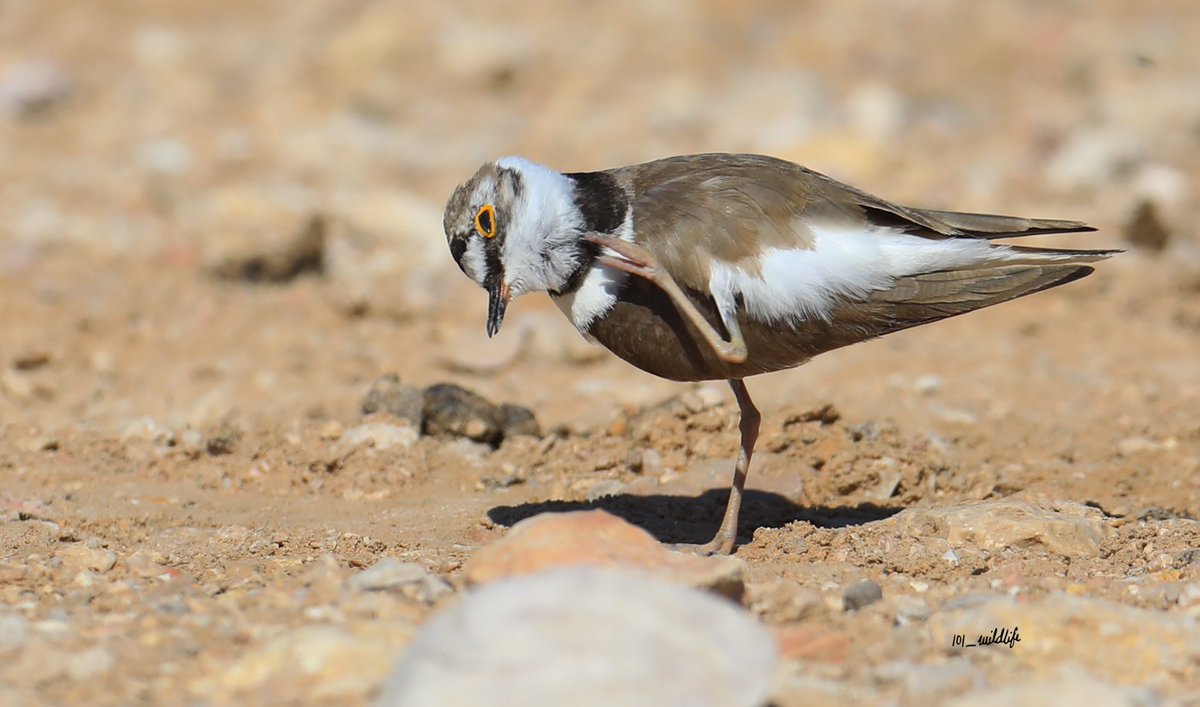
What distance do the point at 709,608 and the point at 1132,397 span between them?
4984 millimetres

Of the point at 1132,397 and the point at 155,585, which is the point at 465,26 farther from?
the point at 155,585

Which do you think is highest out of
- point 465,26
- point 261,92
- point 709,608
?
point 465,26

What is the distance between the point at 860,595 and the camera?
4188 mm

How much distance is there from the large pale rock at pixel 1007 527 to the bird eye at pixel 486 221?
6.28 ft

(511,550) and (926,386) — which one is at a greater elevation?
(926,386)

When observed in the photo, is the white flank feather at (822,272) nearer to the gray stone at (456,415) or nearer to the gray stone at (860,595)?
the gray stone at (860,595)

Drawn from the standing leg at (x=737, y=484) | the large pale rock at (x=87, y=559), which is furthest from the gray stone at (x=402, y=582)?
the standing leg at (x=737, y=484)

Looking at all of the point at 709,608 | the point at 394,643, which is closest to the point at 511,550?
the point at 394,643

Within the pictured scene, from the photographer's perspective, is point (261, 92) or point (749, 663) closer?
point (749, 663)

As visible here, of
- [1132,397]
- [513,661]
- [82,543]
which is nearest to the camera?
[513,661]

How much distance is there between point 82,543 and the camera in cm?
480

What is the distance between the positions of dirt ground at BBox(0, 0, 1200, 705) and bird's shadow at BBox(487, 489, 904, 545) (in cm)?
3

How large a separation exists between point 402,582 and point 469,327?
472cm

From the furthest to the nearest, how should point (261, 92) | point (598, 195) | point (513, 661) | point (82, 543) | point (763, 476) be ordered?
point (261, 92) < point (763, 476) < point (598, 195) < point (82, 543) < point (513, 661)
